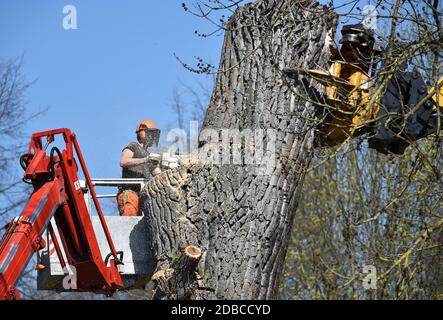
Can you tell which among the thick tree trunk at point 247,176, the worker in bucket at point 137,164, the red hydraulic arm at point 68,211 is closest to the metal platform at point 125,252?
the red hydraulic arm at point 68,211

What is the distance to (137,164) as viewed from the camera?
12.1m

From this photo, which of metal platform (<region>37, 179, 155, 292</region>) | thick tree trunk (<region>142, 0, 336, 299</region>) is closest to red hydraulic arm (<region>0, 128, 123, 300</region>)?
metal platform (<region>37, 179, 155, 292</region>)

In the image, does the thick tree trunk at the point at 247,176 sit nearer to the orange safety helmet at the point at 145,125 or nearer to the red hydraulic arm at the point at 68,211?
the red hydraulic arm at the point at 68,211

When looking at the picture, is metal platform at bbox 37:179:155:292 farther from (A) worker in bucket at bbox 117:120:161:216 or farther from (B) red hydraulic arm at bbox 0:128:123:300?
(A) worker in bucket at bbox 117:120:161:216

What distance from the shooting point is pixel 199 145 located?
1015cm

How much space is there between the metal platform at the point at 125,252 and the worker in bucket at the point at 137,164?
17.9 inches

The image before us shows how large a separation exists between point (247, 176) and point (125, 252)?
220cm

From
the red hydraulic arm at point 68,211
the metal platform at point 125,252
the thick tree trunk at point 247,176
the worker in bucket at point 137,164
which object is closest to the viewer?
the thick tree trunk at point 247,176

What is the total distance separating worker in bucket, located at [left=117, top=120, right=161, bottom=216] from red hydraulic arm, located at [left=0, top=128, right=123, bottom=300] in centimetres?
69

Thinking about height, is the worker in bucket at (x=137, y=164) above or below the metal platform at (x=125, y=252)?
above

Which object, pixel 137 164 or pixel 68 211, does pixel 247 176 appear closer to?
pixel 68 211

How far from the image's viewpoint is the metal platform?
11203mm

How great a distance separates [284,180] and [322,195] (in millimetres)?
14332

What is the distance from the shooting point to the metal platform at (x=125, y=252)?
11.2 metres
